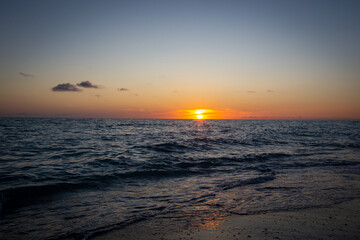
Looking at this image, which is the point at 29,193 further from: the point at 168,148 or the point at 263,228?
the point at 168,148

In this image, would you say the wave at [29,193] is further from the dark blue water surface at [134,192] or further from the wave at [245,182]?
the wave at [245,182]

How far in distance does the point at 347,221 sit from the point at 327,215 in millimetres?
442

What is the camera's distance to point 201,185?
28.9ft

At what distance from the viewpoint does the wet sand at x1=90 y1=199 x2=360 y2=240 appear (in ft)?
13.7

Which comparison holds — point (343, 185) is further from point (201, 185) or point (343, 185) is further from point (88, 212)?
point (88, 212)

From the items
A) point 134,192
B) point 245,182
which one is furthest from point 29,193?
point 245,182

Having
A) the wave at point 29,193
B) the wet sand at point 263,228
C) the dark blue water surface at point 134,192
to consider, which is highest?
the wet sand at point 263,228

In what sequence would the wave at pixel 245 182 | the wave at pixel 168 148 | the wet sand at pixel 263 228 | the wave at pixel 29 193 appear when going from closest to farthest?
the wet sand at pixel 263 228
the wave at pixel 29 193
the wave at pixel 245 182
the wave at pixel 168 148

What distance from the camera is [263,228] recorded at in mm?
4508

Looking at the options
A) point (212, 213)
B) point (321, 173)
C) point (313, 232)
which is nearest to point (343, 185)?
point (321, 173)

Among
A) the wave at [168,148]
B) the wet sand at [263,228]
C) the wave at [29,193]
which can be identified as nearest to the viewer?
the wet sand at [263,228]

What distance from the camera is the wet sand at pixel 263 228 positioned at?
419 centimetres

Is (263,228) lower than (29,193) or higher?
higher

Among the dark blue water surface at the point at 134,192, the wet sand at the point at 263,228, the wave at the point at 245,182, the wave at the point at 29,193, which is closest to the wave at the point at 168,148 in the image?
the dark blue water surface at the point at 134,192
